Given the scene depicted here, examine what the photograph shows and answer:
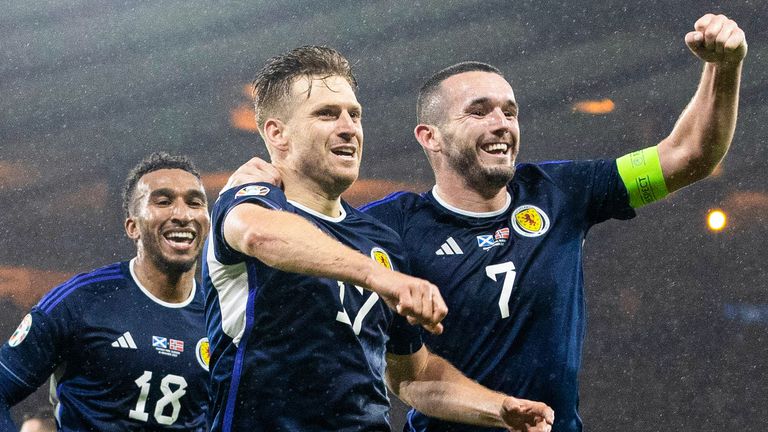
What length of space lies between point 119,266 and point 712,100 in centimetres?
268

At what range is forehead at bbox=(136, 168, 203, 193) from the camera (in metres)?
4.27

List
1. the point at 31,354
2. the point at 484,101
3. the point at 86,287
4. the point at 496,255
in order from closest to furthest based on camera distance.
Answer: the point at 496,255
the point at 484,101
the point at 31,354
the point at 86,287

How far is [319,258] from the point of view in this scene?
1924 mm

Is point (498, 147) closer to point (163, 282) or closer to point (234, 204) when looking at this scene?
point (234, 204)

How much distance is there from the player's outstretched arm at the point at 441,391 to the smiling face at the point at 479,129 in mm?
669

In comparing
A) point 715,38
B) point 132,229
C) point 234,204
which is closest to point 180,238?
point 132,229

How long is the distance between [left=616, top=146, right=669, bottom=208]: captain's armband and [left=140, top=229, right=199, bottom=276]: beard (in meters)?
2.00

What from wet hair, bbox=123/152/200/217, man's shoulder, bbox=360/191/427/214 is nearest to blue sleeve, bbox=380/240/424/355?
man's shoulder, bbox=360/191/427/214

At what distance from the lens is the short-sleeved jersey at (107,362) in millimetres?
3680

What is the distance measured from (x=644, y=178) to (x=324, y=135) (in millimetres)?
1158

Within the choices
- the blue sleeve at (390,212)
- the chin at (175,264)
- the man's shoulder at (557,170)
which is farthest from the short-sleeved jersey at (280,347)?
the chin at (175,264)

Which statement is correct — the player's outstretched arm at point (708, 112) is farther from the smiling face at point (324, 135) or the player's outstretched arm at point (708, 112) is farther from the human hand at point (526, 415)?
the human hand at point (526, 415)

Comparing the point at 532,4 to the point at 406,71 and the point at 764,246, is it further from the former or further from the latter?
the point at 764,246

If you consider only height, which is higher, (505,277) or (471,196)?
(471,196)
